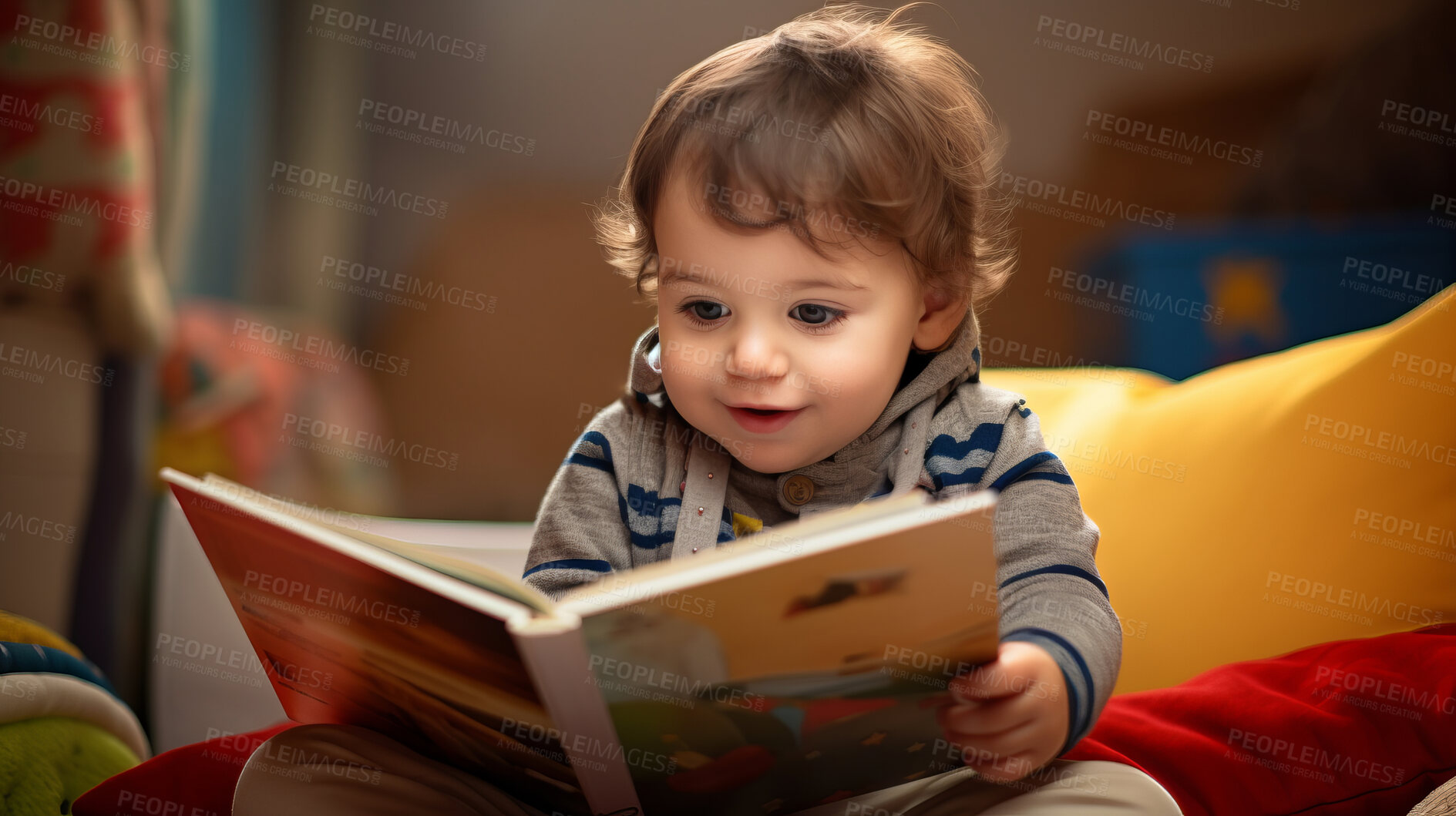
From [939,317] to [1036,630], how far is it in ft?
1.04

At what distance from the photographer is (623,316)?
2350mm

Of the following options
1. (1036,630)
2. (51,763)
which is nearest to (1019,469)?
(1036,630)

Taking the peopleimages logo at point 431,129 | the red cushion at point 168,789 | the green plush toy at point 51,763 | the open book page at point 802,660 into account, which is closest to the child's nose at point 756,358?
the open book page at point 802,660

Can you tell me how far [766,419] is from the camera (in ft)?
2.82

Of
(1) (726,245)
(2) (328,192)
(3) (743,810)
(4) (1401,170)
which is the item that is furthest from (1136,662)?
(2) (328,192)

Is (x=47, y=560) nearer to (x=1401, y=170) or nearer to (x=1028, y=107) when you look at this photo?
(x=1028, y=107)

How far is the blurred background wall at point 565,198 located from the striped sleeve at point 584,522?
113 centimetres

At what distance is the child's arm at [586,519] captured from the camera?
0.91 meters

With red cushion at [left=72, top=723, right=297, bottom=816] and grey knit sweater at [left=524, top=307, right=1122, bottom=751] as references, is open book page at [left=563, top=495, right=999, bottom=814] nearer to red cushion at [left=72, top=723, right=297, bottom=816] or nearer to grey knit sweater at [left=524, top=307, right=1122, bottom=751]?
grey knit sweater at [left=524, top=307, right=1122, bottom=751]

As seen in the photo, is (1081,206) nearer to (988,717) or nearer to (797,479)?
(797,479)

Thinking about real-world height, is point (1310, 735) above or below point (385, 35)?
below

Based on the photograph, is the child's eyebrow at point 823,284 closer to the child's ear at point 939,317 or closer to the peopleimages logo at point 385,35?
the child's ear at point 939,317

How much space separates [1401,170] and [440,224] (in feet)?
6.33

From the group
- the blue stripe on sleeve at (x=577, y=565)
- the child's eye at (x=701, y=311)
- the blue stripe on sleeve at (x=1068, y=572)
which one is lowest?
the blue stripe on sleeve at (x=577, y=565)
